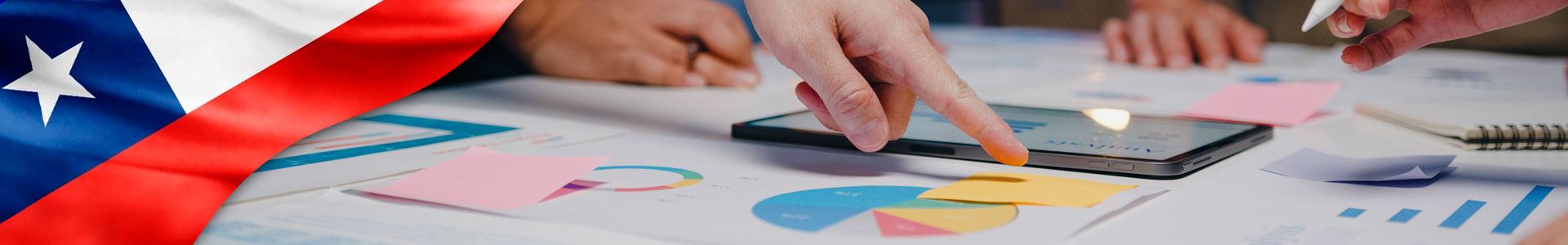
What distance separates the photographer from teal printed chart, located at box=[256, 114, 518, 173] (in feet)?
2.13

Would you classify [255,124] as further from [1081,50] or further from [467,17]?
[1081,50]

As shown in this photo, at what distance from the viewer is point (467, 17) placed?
0.79 metres

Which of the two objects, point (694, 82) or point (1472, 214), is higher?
point (694, 82)

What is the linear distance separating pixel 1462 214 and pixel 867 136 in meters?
0.30

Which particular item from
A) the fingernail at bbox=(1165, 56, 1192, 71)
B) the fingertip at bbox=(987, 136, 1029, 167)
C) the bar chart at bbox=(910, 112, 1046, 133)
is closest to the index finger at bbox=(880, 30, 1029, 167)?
the fingertip at bbox=(987, 136, 1029, 167)

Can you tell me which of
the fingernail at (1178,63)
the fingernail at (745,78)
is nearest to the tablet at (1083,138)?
the fingernail at (745,78)

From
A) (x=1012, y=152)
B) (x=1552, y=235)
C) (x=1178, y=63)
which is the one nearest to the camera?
(x=1552, y=235)

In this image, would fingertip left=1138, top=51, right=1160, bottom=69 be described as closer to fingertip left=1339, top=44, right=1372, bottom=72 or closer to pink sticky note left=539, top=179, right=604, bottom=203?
fingertip left=1339, top=44, right=1372, bottom=72

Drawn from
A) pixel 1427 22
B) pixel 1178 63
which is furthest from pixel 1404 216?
pixel 1178 63

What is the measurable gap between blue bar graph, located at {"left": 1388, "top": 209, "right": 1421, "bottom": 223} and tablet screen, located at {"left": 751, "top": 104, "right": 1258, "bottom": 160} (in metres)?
0.12

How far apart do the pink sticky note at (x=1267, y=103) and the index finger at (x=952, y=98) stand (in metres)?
0.36

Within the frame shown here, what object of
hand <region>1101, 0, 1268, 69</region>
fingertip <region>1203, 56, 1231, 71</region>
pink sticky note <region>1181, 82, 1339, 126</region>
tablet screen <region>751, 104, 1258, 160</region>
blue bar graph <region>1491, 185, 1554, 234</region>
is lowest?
blue bar graph <region>1491, 185, 1554, 234</region>

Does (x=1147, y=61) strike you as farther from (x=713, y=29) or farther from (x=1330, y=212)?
(x=1330, y=212)

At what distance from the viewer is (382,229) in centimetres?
47
